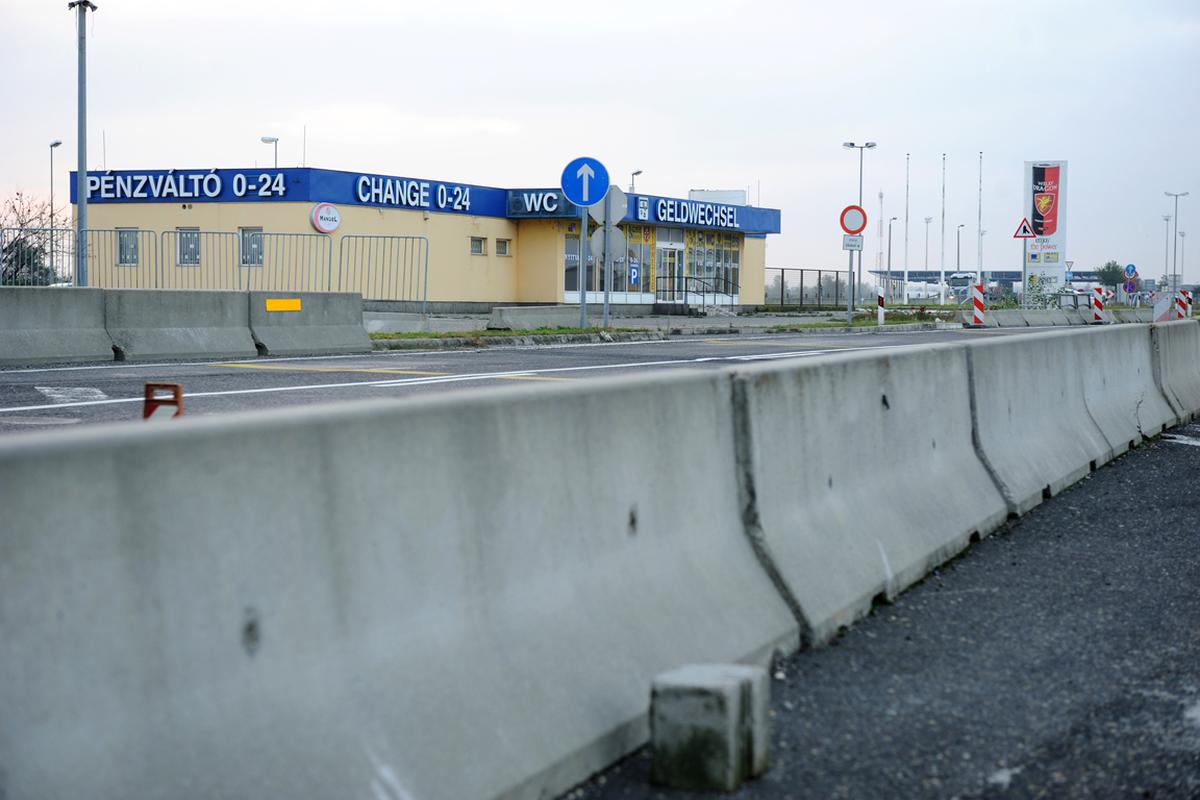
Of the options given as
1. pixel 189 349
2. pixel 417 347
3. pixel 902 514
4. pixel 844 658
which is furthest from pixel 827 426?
pixel 417 347

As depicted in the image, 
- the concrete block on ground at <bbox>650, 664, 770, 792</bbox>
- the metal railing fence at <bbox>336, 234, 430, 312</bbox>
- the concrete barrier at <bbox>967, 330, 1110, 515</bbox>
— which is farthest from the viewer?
the metal railing fence at <bbox>336, 234, 430, 312</bbox>

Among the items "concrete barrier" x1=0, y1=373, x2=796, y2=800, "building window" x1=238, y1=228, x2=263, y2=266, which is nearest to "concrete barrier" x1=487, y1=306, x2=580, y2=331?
"building window" x1=238, y1=228, x2=263, y2=266

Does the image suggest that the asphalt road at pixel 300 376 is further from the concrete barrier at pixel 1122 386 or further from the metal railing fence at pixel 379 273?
the metal railing fence at pixel 379 273

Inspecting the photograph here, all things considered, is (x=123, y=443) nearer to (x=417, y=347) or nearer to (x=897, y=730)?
(x=897, y=730)

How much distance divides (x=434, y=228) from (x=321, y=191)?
198 inches

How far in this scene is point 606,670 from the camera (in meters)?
3.63

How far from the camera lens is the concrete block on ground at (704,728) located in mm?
3357

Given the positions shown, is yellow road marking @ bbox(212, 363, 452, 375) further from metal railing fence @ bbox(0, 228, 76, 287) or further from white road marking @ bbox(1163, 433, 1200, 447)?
white road marking @ bbox(1163, 433, 1200, 447)

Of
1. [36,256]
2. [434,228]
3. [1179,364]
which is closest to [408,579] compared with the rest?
[1179,364]

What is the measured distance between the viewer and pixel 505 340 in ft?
74.0

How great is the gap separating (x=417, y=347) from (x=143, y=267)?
28.8 feet

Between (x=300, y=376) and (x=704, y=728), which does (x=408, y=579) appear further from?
(x=300, y=376)

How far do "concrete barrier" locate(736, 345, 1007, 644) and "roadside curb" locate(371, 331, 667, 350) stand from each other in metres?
14.3

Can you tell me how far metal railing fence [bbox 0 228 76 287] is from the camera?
2025 centimetres
